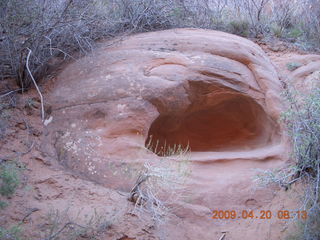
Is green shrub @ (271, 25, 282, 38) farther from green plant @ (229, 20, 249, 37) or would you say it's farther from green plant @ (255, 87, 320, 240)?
green plant @ (255, 87, 320, 240)

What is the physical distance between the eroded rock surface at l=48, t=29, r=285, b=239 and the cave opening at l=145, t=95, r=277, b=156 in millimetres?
18

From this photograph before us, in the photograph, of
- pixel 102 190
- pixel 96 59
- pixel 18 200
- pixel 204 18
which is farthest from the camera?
pixel 204 18

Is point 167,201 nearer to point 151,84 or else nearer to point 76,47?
point 151,84

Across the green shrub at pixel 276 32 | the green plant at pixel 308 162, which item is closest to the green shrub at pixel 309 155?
the green plant at pixel 308 162

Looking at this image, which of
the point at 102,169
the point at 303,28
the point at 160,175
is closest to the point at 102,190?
the point at 102,169

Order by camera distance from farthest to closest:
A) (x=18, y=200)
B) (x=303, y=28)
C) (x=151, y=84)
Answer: (x=303, y=28), (x=151, y=84), (x=18, y=200)

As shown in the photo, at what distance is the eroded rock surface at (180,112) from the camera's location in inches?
201

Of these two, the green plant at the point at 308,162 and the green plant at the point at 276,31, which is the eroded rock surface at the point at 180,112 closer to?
the green plant at the point at 308,162

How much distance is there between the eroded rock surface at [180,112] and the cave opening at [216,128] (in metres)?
0.02

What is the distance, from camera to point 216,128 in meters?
7.05

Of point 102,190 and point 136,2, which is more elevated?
point 136,2

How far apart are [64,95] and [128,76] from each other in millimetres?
964

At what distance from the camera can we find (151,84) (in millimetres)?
5660
